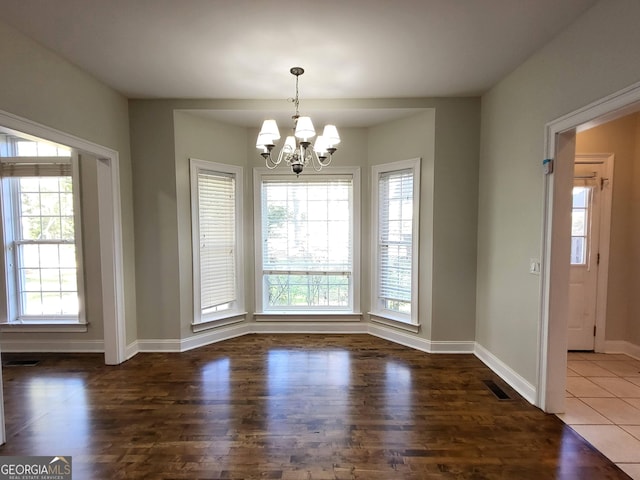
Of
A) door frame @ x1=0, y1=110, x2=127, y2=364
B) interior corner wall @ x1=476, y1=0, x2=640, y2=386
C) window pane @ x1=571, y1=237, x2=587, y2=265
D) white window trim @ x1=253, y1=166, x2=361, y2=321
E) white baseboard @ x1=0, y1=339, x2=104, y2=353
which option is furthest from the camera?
white window trim @ x1=253, y1=166, x2=361, y2=321

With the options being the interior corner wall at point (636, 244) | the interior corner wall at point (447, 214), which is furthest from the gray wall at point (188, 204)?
the interior corner wall at point (636, 244)

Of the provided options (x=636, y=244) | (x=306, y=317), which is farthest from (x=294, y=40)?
(x=636, y=244)

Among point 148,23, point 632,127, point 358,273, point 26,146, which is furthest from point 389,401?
point 26,146

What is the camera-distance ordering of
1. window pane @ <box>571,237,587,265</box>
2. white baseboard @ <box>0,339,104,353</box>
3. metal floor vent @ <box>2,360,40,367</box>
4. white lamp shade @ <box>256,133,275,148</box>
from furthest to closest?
white baseboard @ <box>0,339,104,353</box>, window pane @ <box>571,237,587,265</box>, metal floor vent @ <box>2,360,40,367</box>, white lamp shade @ <box>256,133,275,148</box>

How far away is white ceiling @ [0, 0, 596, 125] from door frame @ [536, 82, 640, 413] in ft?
2.56

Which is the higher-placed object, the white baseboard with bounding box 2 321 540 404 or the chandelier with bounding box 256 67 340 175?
the chandelier with bounding box 256 67 340 175

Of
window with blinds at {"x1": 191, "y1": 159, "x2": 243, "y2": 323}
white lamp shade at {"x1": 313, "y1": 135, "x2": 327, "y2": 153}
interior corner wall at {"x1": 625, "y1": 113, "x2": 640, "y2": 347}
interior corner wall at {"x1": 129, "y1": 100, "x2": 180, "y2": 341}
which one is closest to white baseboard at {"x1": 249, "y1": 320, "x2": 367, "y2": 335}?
window with blinds at {"x1": 191, "y1": 159, "x2": 243, "y2": 323}

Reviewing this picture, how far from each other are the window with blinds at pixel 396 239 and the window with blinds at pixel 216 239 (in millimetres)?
1787

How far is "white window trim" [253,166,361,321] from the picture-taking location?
3.85 metres

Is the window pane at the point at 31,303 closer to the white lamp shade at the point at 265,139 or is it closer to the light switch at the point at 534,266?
the white lamp shade at the point at 265,139

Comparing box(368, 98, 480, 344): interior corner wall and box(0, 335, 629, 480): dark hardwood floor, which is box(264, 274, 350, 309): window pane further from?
box(368, 98, 480, 344): interior corner wall

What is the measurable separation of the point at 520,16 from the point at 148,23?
8.18ft

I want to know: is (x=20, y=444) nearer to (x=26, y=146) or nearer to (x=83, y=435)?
(x=83, y=435)

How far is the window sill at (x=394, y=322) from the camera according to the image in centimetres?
352
